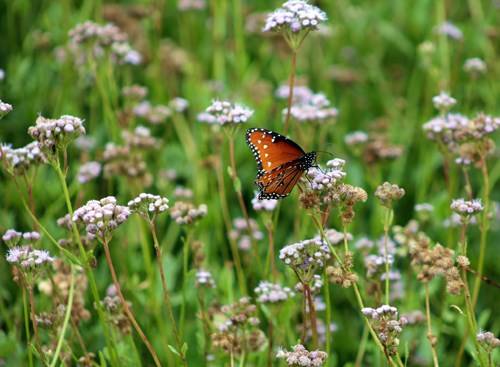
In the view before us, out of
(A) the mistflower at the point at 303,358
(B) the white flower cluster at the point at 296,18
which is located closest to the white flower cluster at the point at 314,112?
(B) the white flower cluster at the point at 296,18

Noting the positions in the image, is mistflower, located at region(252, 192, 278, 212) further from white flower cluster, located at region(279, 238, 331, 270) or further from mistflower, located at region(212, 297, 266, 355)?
white flower cluster, located at region(279, 238, 331, 270)

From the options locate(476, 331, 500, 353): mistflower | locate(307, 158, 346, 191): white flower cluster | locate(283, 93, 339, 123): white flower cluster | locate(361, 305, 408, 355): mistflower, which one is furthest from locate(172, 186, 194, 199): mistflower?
locate(476, 331, 500, 353): mistflower

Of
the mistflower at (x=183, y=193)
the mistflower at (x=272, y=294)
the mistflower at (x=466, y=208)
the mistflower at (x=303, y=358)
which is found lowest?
the mistflower at (x=272, y=294)

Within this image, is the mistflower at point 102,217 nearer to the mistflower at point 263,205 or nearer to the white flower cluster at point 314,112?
the mistflower at point 263,205

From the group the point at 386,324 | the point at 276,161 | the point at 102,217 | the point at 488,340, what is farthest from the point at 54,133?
the point at 488,340

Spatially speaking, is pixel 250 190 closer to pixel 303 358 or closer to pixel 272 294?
pixel 272 294
